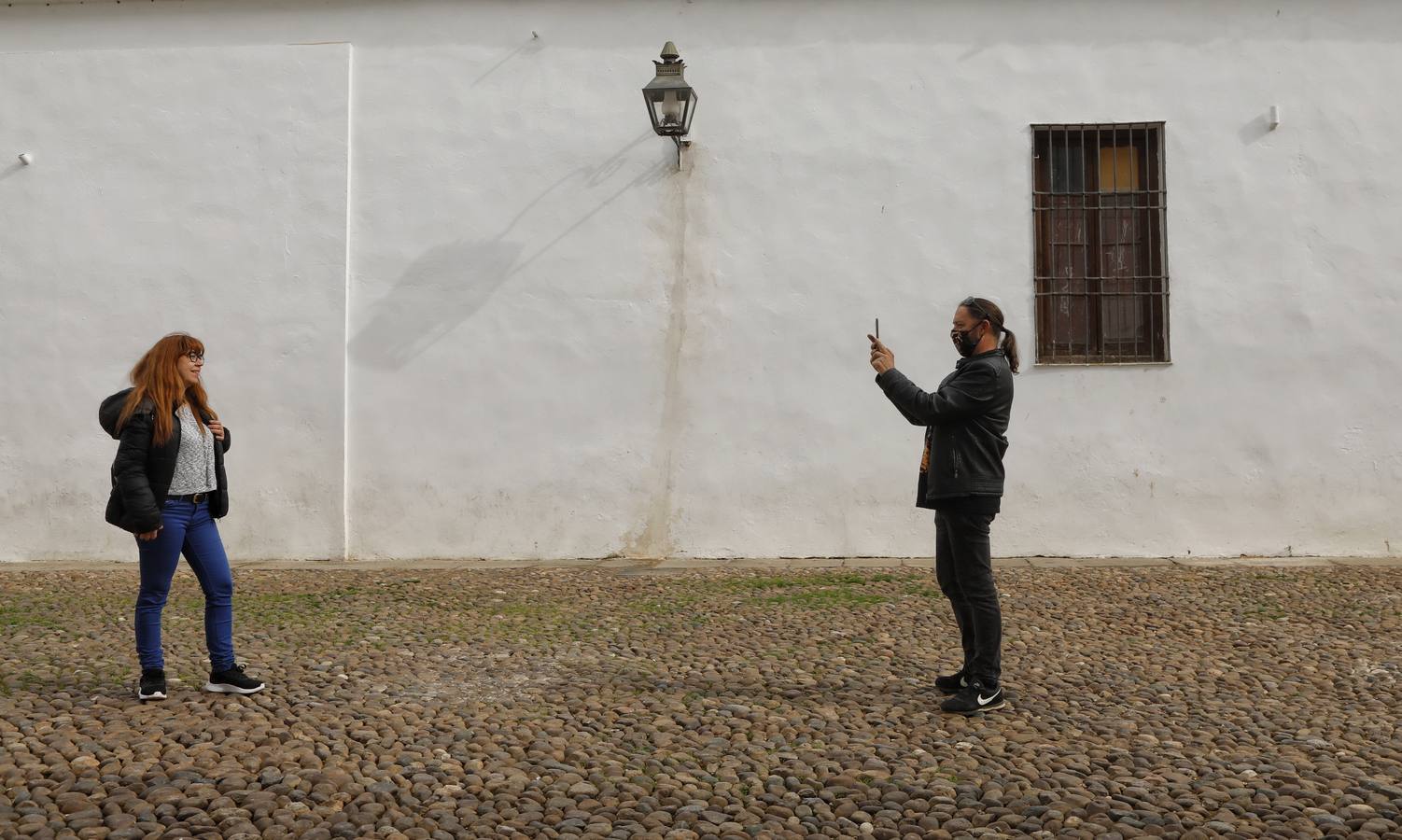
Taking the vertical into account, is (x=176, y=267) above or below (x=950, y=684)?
above

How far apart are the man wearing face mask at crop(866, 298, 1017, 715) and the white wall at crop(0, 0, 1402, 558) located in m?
4.25

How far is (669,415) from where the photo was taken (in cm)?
920

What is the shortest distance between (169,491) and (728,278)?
5023 mm

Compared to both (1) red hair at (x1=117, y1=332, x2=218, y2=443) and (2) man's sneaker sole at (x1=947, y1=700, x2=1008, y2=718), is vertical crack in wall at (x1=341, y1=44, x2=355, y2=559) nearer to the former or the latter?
(1) red hair at (x1=117, y1=332, x2=218, y2=443)

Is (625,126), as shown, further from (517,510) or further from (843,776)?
(843,776)

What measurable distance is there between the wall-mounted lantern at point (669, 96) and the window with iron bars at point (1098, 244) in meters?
2.61

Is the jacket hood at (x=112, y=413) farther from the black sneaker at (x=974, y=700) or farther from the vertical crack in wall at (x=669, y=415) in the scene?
the vertical crack in wall at (x=669, y=415)

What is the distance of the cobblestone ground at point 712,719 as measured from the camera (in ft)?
12.0

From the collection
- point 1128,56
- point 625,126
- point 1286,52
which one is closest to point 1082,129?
point 1128,56

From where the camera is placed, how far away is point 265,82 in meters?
9.30

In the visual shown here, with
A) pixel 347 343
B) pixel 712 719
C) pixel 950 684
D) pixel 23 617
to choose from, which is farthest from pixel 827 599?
pixel 23 617

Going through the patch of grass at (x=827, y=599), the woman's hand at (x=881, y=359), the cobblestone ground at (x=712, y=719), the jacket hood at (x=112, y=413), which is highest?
the woman's hand at (x=881, y=359)

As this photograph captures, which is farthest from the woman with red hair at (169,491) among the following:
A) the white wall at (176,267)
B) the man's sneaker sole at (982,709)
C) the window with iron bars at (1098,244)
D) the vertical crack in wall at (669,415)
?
the window with iron bars at (1098,244)

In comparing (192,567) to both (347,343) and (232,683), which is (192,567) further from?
(347,343)
